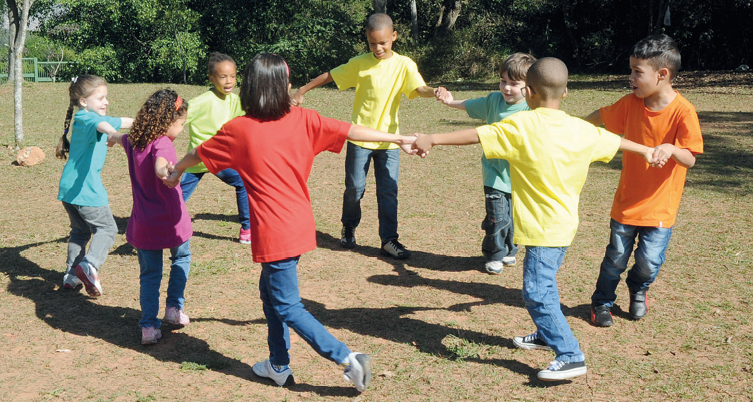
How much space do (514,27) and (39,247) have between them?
78.8ft

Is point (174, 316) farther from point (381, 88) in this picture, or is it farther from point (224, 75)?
point (381, 88)

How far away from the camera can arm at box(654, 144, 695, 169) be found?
3.77m

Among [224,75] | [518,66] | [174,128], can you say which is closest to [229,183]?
[224,75]

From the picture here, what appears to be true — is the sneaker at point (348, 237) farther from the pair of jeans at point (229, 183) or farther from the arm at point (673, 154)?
the arm at point (673, 154)

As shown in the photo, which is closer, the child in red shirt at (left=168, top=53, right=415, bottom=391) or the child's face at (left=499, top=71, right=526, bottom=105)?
the child in red shirt at (left=168, top=53, right=415, bottom=391)

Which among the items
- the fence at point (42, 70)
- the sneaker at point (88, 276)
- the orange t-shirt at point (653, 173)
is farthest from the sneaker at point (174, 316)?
the fence at point (42, 70)

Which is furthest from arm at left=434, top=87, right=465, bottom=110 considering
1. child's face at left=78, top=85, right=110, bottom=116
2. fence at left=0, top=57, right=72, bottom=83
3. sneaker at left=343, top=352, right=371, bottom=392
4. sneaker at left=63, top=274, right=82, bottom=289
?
fence at left=0, top=57, right=72, bottom=83

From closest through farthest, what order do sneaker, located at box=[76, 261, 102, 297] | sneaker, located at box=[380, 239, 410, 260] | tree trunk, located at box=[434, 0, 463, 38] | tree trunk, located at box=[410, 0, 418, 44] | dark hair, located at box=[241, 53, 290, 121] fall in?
dark hair, located at box=[241, 53, 290, 121] < sneaker, located at box=[76, 261, 102, 297] < sneaker, located at box=[380, 239, 410, 260] < tree trunk, located at box=[434, 0, 463, 38] < tree trunk, located at box=[410, 0, 418, 44]

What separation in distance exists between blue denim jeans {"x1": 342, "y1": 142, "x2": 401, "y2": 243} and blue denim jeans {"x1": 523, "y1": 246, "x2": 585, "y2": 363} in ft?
7.92

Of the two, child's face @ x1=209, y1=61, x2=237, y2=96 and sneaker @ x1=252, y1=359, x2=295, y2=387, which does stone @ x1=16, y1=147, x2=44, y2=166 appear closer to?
child's face @ x1=209, y1=61, x2=237, y2=96

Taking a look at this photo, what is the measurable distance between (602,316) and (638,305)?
0.94 feet

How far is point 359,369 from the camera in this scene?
3408 mm

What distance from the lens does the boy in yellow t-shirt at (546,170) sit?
353cm

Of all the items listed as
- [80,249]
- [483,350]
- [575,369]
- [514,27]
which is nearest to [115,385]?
[80,249]
